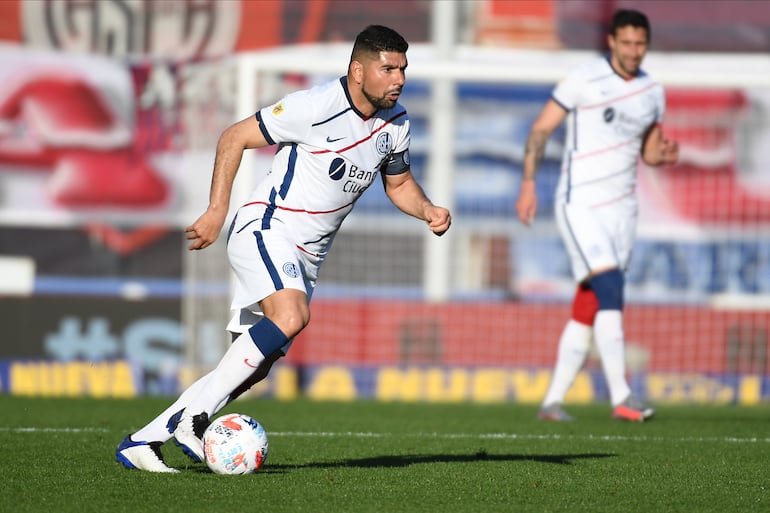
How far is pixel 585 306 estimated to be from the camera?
33.0ft

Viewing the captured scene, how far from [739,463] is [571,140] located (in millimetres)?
3346

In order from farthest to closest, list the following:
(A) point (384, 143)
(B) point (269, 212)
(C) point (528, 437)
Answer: (C) point (528, 437) → (A) point (384, 143) → (B) point (269, 212)

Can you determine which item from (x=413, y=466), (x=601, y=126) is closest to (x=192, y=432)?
(x=413, y=466)

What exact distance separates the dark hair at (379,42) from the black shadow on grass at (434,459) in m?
1.93

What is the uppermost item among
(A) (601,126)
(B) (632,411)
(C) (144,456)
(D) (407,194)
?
(A) (601,126)

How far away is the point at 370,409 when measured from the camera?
37.0ft

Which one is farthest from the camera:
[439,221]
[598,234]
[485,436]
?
[598,234]

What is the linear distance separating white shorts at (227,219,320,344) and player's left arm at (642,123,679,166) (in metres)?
4.11

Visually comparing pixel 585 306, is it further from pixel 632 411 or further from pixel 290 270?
pixel 290 270

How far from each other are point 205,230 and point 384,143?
1.11 m

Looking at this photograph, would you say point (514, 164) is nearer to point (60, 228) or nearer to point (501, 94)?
point (501, 94)

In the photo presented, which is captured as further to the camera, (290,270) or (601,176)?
(601,176)

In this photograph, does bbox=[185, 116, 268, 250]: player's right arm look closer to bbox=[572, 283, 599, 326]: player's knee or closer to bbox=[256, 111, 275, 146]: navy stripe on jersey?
bbox=[256, 111, 275, 146]: navy stripe on jersey

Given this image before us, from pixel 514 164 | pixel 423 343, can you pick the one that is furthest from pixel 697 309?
pixel 514 164
